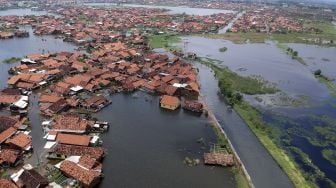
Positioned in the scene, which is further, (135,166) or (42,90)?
(42,90)

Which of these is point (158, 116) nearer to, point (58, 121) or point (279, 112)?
point (58, 121)

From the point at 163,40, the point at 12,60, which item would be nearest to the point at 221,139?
the point at 12,60

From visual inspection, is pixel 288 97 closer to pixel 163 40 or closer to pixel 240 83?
pixel 240 83

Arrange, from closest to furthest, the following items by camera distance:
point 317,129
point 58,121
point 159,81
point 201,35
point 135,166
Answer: point 135,166
point 58,121
point 317,129
point 159,81
point 201,35

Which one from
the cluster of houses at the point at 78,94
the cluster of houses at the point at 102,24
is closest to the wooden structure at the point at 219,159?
the cluster of houses at the point at 78,94

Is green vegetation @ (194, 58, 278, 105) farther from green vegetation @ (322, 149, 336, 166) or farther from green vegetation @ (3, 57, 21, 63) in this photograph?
green vegetation @ (3, 57, 21, 63)

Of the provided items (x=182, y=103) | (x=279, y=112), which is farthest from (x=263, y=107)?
(x=182, y=103)
